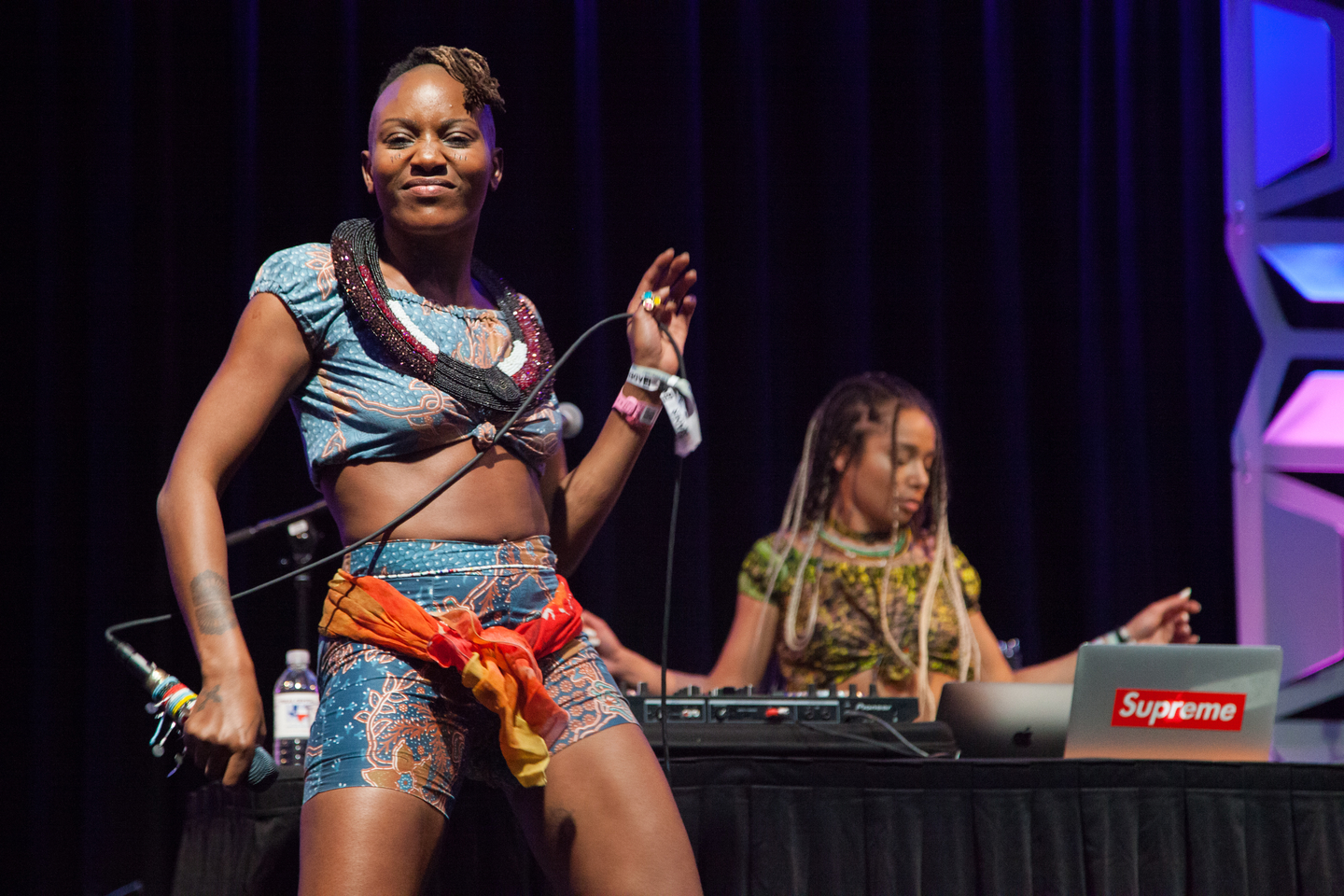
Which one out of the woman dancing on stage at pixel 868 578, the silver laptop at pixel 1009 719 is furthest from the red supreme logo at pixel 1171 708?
the woman dancing on stage at pixel 868 578

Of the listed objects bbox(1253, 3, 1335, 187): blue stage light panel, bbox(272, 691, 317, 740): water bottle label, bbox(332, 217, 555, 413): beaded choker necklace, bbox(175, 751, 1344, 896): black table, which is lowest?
bbox(175, 751, 1344, 896): black table

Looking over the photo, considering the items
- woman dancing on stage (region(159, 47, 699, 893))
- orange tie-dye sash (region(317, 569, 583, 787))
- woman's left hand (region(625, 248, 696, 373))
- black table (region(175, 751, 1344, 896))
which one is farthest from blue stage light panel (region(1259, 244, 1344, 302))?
orange tie-dye sash (region(317, 569, 583, 787))

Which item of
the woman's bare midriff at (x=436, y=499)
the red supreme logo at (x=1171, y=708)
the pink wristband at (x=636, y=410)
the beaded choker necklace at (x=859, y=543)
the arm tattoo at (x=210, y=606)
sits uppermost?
the pink wristband at (x=636, y=410)

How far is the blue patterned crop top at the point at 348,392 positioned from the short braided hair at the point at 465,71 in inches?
11.1

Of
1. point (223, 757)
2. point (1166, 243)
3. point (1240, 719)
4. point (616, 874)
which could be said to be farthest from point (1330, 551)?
point (223, 757)

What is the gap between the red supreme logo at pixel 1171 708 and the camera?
199 centimetres

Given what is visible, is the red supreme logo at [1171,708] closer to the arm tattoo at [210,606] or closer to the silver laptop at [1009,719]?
the silver laptop at [1009,719]

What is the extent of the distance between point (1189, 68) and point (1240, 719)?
282cm

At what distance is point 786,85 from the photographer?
12.7ft

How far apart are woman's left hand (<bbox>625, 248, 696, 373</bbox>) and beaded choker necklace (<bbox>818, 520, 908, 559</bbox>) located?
5.23 feet

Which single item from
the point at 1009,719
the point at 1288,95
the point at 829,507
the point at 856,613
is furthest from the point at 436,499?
the point at 1288,95

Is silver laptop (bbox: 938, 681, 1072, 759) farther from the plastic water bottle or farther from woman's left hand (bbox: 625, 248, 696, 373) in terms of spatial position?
the plastic water bottle

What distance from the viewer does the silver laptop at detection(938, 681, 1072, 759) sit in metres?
2.14

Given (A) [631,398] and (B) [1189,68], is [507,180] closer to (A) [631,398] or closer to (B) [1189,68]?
(A) [631,398]
